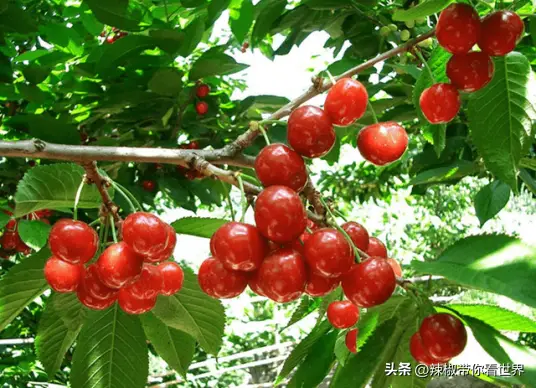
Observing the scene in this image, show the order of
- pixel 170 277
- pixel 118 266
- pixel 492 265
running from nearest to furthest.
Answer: pixel 492 265 < pixel 118 266 < pixel 170 277

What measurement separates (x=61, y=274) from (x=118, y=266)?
0.13 meters

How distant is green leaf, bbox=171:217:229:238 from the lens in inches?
41.7

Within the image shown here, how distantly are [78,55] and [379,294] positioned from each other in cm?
156

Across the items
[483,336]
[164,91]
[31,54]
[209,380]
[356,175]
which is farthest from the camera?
[209,380]

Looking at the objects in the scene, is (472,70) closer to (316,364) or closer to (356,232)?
(356,232)

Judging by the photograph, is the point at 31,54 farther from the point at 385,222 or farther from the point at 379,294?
the point at 385,222

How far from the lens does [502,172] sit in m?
1.00

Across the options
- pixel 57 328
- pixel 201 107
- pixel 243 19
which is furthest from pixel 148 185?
pixel 57 328

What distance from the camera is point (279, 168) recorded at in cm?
75

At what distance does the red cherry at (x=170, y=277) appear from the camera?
39.0 inches

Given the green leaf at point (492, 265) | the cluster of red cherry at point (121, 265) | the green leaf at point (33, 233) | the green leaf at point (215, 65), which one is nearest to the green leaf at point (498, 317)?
the green leaf at point (492, 265)

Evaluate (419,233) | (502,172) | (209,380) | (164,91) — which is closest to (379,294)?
(502,172)

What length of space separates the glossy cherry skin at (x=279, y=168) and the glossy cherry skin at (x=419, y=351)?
0.99ft

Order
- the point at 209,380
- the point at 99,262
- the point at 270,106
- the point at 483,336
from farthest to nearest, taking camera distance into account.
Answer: the point at 209,380, the point at 270,106, the point at 99,262, the point at 483,336
